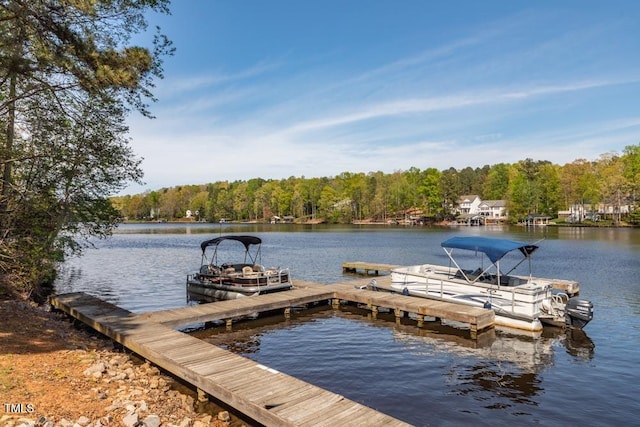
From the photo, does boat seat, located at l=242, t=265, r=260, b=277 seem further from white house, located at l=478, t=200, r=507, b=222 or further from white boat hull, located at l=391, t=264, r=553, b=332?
white house, located at l=478, t=200, r=507, b=222

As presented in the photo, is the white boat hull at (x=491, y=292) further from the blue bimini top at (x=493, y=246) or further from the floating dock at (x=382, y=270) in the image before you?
the floating dock at (x=382, y=270)

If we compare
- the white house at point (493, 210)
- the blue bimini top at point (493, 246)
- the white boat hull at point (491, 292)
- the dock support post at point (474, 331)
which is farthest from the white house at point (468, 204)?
the dock support post at point (474, 331)

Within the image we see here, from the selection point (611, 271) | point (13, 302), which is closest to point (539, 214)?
point (611, 271)

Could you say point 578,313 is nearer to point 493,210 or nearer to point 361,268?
point 361,268

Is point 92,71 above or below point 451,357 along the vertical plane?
above

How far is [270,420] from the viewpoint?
26.0ft

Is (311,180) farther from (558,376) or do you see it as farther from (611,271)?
(558,376)

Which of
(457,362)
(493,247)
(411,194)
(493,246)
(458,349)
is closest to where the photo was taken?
(457,362)

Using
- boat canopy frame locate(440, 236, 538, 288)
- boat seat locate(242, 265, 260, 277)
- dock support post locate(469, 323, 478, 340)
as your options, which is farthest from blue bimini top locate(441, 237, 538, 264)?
boat seat locate(242, 265, 260, 277)

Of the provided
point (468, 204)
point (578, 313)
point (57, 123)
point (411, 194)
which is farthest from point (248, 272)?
point (468, 204)

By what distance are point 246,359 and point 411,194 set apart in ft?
417

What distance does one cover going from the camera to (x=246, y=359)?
429 inches

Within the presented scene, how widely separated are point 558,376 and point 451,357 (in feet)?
10.2

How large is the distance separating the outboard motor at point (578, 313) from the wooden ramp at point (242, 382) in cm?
1170
